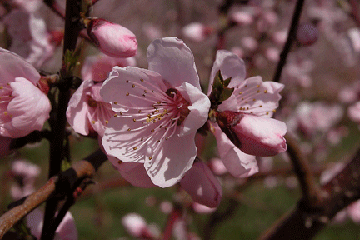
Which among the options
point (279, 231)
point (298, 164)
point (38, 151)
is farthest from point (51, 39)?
point (38, 151)

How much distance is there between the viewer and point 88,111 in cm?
66

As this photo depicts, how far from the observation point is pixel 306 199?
1.06 meters

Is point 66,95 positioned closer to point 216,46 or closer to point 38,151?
point 216,46

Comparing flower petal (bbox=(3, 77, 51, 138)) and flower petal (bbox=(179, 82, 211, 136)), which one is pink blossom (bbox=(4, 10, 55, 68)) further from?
flower petal (bbox=(179, 82, 211, 136))

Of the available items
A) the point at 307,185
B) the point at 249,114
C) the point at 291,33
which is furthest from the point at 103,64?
the point at 307,185

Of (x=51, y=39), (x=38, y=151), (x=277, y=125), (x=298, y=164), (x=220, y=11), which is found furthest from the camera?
(x=38, y=151)

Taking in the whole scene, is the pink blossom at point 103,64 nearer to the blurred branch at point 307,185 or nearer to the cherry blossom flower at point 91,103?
the cherry blossom flower at point 91,103


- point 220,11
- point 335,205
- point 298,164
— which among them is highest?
point 220,11

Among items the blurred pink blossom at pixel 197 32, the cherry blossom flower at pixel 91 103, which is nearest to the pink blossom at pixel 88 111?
the cherry blossom flower at pixel 91 103

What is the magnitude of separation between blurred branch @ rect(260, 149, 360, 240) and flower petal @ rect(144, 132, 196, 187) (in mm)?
623

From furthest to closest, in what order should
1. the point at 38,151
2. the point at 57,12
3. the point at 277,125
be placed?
the point at 38,151 → the point at 57,12 → the point at 277,125

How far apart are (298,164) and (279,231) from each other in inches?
9.2

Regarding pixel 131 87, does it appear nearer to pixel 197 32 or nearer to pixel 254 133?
pixel 254 133

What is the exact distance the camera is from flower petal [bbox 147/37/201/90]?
0.59m
